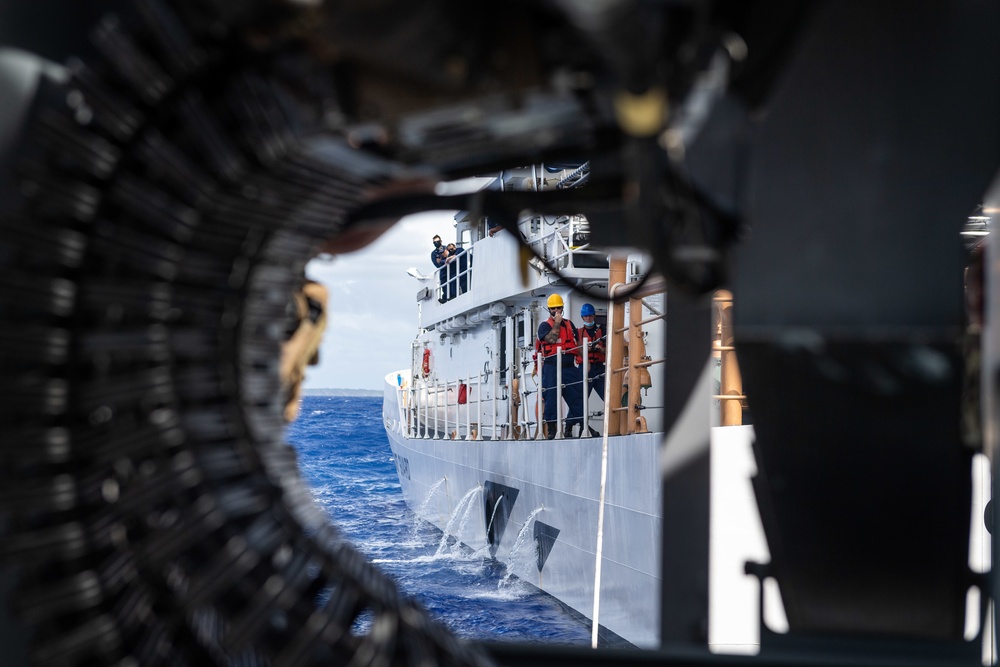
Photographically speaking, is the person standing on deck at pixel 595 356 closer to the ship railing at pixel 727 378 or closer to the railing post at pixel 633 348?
the railing post at pixel 633 348

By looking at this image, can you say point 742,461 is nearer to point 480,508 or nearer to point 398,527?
point 480,508

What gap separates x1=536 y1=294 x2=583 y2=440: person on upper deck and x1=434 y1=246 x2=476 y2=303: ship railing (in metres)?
5.75

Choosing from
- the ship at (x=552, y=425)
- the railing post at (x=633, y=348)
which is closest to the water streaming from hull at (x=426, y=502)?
the ship at (x=552, y=425)

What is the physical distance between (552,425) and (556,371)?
1640 millimetres

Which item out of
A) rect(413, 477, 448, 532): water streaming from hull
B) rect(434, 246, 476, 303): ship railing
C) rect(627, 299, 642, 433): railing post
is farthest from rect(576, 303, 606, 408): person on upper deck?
rect(413, 477, 448, 532): water streaming from hull

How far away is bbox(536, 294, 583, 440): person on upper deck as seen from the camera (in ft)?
43.4

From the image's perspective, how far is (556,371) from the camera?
13.4 meters

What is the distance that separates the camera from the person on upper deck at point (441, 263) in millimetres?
22031

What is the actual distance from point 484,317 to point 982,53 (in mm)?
16537

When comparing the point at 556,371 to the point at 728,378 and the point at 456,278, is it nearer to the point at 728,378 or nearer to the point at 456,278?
the point at 728,378

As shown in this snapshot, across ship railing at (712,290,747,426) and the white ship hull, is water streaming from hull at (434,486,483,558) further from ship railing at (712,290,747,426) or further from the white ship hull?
ship railing at (712,290,747,426)

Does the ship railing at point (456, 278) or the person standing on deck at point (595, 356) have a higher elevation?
the ship railing at point (456, 278)

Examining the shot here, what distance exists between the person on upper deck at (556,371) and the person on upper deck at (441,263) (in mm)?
7581

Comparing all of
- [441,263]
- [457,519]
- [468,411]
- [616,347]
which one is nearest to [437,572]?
[457,519]
